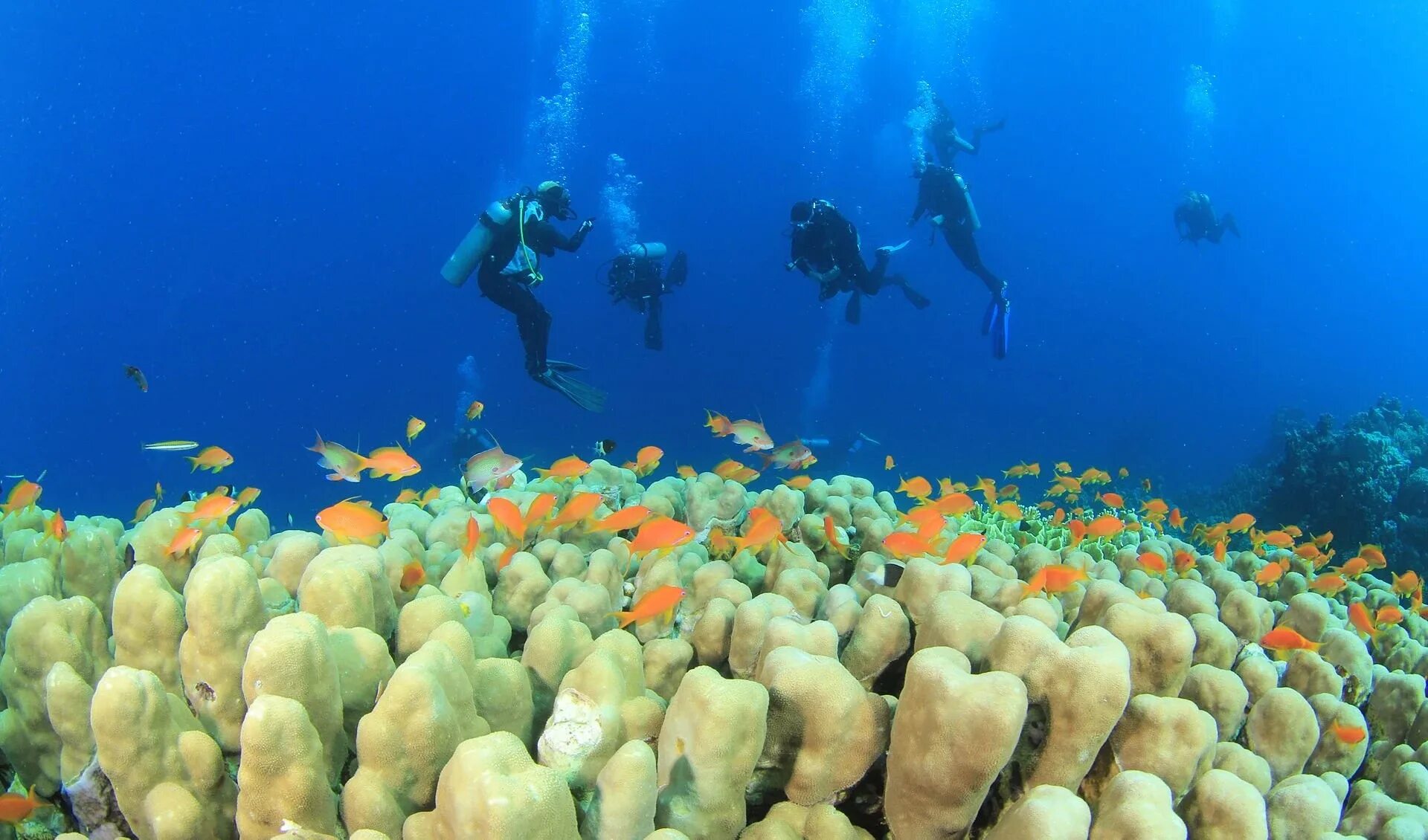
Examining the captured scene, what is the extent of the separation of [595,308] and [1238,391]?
8852cm

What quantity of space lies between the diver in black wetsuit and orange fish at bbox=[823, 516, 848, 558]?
788 centimetres

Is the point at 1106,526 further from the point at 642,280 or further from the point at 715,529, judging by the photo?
the point at 642,280

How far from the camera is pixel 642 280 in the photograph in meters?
15.6

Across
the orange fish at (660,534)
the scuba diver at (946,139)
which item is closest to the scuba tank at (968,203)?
the scuba diver at (946,139)

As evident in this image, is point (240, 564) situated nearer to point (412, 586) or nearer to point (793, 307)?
point (412, 586)

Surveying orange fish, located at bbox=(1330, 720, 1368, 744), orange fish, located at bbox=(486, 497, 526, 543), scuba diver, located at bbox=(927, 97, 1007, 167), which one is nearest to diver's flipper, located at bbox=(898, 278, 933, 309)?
scuba diver, located at bbox=(927, 97, 1007, 167)

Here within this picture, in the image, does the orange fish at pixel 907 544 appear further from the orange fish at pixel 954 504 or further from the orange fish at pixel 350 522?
the orange fish at pixel 350 522

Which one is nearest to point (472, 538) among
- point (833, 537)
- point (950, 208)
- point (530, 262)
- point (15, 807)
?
point (15, 807)

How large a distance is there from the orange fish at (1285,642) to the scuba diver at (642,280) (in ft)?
42.9

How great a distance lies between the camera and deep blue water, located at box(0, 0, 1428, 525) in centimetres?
7962

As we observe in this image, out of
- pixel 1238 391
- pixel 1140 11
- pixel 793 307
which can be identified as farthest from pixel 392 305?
pixel 1238 391

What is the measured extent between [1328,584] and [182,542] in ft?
22.8

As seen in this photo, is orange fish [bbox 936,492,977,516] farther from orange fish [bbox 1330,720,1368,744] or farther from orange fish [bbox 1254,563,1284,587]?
orange fish [bbox 1330,720,1368,744]

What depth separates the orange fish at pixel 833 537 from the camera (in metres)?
3.48
